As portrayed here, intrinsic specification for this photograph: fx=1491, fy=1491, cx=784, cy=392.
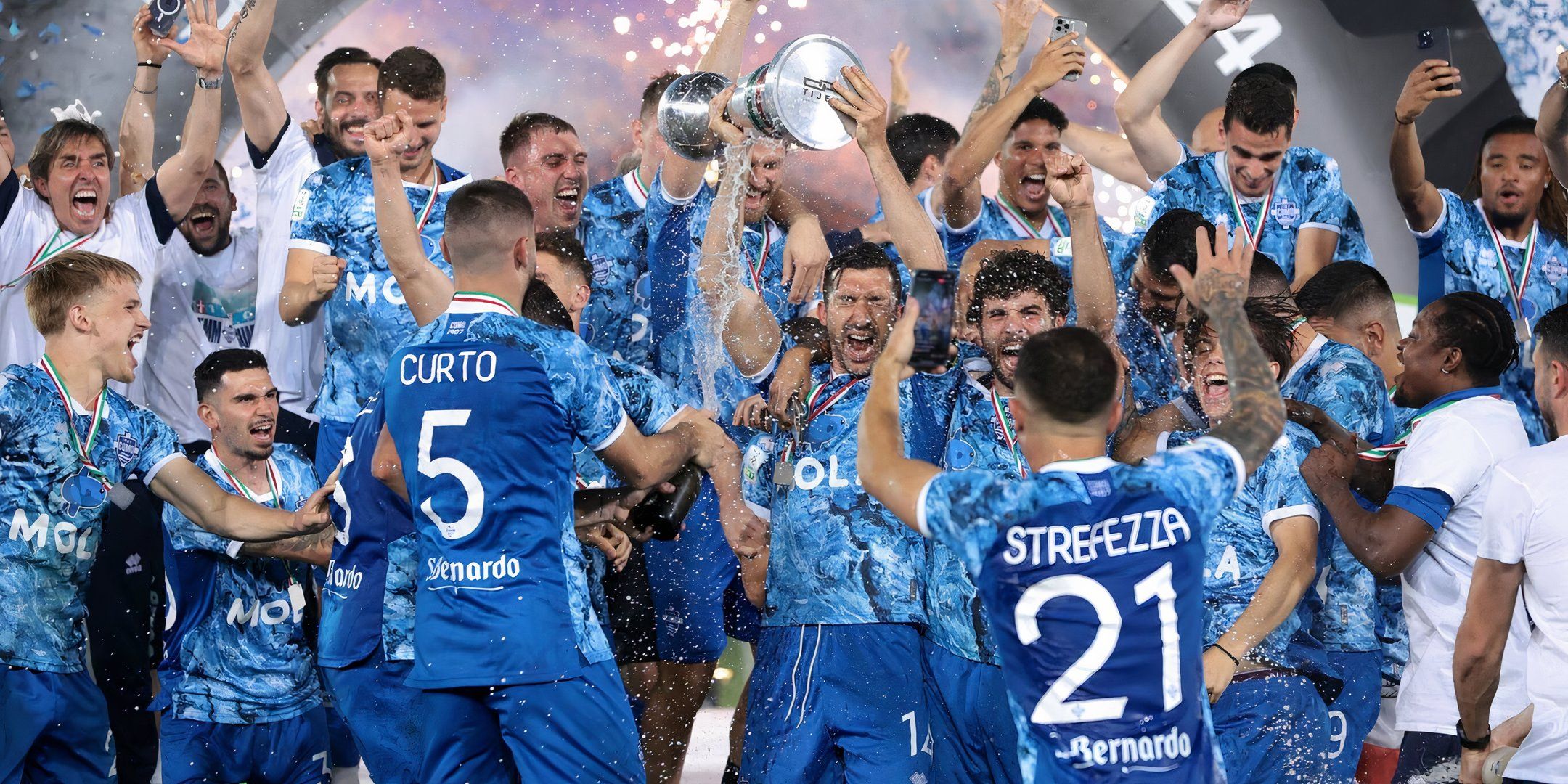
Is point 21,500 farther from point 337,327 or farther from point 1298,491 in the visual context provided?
point 1298,491

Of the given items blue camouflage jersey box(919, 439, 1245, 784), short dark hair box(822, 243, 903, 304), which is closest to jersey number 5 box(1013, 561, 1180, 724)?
blue camouflage jersey box(919, 439, 1245, 784)

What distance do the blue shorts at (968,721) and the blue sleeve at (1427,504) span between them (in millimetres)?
1456

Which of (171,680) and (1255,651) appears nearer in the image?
(1255,651)

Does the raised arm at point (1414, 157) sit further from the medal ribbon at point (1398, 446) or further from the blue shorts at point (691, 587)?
the blue shorts at point (691, 587)

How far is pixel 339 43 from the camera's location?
935 cm

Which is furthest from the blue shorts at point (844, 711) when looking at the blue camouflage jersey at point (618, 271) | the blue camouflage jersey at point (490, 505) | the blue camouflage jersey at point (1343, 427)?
the blue camouflage jersey at point (618, 271)

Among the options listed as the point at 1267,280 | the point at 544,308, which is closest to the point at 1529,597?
the point at 1267,280

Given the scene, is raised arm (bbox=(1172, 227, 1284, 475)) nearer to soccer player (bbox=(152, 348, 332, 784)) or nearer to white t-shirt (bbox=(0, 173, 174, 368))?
soccer player (bbox=(152, 348, 332, 784))

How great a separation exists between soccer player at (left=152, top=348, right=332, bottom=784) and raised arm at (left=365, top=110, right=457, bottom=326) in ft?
3.81

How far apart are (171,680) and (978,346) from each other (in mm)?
3365

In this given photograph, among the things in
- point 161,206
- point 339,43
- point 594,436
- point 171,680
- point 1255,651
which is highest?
point 339,43

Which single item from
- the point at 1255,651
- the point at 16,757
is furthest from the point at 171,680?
the point at 1255,651

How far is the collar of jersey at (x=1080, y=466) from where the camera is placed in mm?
3625

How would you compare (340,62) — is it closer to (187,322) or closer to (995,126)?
(187,322)
